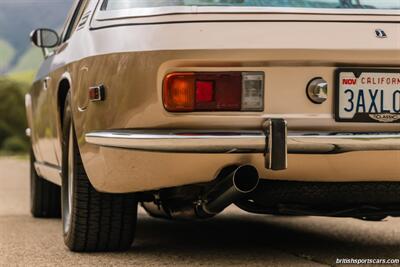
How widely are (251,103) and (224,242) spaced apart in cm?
152

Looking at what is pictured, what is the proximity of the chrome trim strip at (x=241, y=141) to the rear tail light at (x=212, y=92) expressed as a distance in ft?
0.39

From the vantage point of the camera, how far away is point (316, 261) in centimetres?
459

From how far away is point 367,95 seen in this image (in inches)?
160

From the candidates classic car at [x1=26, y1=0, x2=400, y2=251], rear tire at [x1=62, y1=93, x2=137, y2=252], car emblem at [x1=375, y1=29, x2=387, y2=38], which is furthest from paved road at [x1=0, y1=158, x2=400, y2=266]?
car emblem at [x1=375, y1=29, x2=387, y2=38]

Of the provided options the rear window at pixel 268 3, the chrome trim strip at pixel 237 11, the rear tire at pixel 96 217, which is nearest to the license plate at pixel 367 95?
the chrome trim strip at pixel 237 11

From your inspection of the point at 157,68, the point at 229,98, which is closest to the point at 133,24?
the point at 157,68

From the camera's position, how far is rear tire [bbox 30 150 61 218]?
22.8 ft

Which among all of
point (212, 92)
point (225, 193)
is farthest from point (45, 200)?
point (212, 92)

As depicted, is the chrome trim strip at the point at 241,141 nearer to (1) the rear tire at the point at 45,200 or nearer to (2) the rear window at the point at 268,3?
(2) the rear window at the point at 268,3

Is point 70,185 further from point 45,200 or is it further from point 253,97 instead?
point 45,200

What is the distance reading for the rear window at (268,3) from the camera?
164 inches

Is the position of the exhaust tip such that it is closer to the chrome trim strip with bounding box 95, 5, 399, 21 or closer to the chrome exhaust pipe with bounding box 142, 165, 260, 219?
the chrome exhaust pipe with bounding box 142, 165, 260, 219

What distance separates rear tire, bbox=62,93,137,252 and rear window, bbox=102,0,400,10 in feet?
2.75

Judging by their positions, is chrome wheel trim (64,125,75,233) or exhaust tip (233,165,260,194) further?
chrome wheel trim (64,125,75,233)
